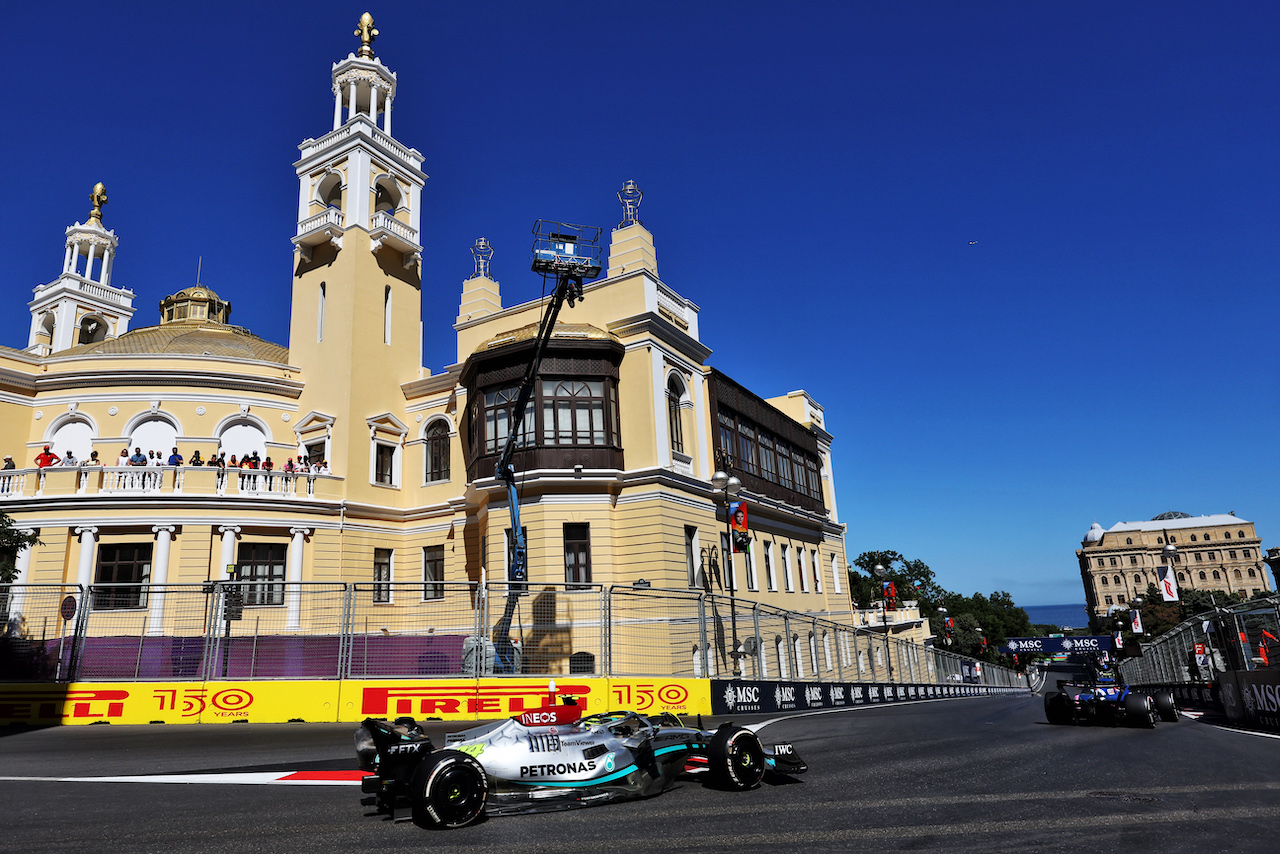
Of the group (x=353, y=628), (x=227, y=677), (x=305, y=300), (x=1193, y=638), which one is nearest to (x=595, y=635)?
(x=353, y=628)

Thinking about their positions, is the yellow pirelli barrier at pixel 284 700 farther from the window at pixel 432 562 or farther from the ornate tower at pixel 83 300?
the ornate tower at pixel 83 300

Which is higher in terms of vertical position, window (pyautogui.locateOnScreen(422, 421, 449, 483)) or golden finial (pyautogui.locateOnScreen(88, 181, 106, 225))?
golden finial (pyautogui.locateOnScreen(88, 181, 106, 225))

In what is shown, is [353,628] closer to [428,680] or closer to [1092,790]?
[428,680]

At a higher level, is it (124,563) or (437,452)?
(437,452)

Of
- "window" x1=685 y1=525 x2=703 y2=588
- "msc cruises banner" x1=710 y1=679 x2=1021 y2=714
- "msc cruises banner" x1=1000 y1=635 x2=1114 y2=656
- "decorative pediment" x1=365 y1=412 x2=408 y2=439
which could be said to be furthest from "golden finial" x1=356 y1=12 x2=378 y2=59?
"msc cruises banner" x1=1000 y1=635 x2=1114 y2=656

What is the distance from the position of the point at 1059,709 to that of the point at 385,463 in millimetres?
26428

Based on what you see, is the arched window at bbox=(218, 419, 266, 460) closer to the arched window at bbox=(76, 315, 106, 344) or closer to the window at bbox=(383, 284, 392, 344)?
the window at bbox=(383, 284, 392, 344)

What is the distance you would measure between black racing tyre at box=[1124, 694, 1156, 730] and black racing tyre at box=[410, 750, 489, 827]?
12.6 meters

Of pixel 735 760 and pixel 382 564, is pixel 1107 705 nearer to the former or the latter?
pixel 735 760

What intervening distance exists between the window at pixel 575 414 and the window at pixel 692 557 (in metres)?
4.67

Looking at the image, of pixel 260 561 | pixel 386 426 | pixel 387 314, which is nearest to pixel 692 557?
pixel 386 426

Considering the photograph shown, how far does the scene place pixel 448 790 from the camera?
6762mm

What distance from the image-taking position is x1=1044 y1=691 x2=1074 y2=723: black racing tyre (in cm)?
1488

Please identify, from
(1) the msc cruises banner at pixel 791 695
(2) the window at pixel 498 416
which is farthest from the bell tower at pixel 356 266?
(1) the msc cruises banner at pixel 791 695
